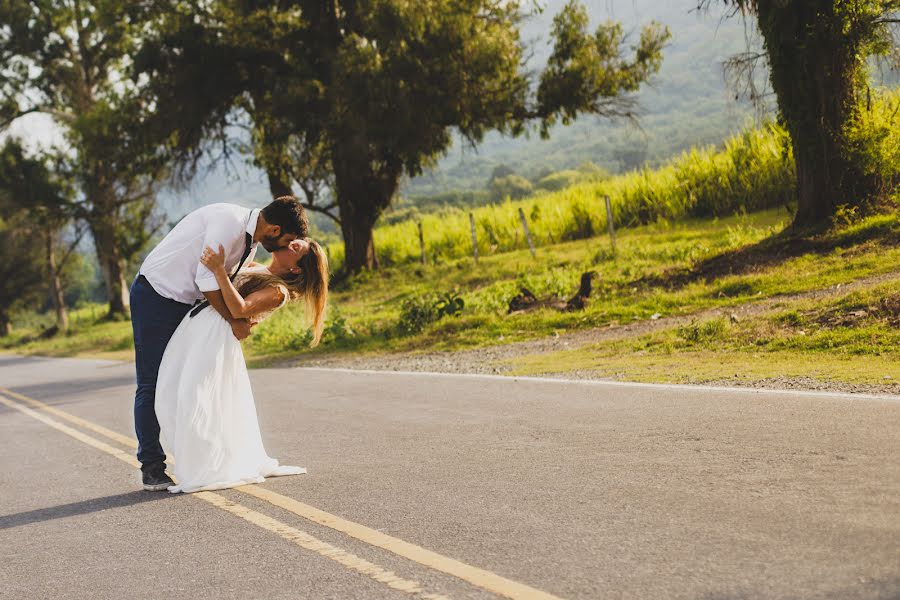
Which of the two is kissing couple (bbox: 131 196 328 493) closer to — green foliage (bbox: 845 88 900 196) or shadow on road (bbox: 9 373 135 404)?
shadow on road (bbox: 9 373 135 404)

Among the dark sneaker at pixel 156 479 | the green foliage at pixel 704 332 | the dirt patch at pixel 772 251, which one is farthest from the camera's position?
the dirt patch at pixel 772 251

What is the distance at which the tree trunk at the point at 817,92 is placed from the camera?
1664cm

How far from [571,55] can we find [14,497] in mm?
23470

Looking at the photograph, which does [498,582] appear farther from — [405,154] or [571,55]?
[571,55]

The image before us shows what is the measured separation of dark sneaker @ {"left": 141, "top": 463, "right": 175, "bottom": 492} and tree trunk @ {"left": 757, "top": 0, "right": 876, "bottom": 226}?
44.1 ft

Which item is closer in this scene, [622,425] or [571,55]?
[622,425]

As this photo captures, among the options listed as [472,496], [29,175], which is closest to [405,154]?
[472,496]

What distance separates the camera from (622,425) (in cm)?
775

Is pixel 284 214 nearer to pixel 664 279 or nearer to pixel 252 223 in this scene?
pixel 252 223

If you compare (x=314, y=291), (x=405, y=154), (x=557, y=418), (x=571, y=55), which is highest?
(x=571, y=55)

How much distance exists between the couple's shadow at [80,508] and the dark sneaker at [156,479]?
0.05m

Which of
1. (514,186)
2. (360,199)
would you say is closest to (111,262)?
(360,199)

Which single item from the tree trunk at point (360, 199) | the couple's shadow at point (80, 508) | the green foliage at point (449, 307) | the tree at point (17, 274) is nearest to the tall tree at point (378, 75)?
the tree trunk at point (360, 199)

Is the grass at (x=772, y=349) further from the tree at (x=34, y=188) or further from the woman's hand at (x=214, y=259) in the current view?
the tree at (x=34, y=188)
